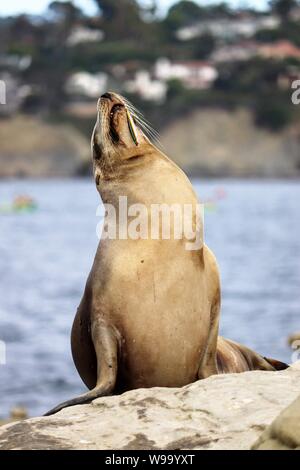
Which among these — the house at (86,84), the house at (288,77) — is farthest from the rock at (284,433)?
the house at (86,84)

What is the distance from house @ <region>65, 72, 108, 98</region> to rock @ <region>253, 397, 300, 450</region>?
127m

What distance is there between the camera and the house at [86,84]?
5241 inches

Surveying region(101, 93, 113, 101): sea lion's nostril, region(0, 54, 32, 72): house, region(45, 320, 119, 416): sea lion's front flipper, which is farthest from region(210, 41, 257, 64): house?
region(45, 320, 119, 416): sea lion's front flipper

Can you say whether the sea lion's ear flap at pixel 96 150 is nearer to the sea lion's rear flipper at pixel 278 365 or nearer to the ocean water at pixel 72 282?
the sea lion's rear flipper at pixel 278 365

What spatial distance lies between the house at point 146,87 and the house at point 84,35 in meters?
9.89

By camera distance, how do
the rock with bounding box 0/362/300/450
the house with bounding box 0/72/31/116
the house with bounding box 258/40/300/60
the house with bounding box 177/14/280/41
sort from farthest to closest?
the house with bounding box 177/14/280/41 → the house with bounding box 258/40/300/60 → the house with bounding box 0/72/31/116 → the rock with bounding box 0/362/300/450

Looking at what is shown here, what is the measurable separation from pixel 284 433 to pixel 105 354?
190 centimetres

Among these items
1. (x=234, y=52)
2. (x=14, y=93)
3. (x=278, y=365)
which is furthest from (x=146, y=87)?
(x=278, y=365)

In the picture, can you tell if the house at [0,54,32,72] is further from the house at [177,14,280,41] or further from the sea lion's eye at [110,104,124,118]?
the sea lion's eye at [110,104,124,118]

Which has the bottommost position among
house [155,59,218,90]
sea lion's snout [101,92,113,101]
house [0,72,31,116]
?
sea lion's snout [101,92,113,101]

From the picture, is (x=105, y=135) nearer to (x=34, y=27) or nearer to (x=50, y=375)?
(x=50, y=375)

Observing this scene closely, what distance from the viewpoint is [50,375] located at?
58.3ft

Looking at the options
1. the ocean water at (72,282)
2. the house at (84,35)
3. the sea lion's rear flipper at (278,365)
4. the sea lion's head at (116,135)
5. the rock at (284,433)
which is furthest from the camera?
the house at (84,35)

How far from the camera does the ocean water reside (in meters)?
18.2
